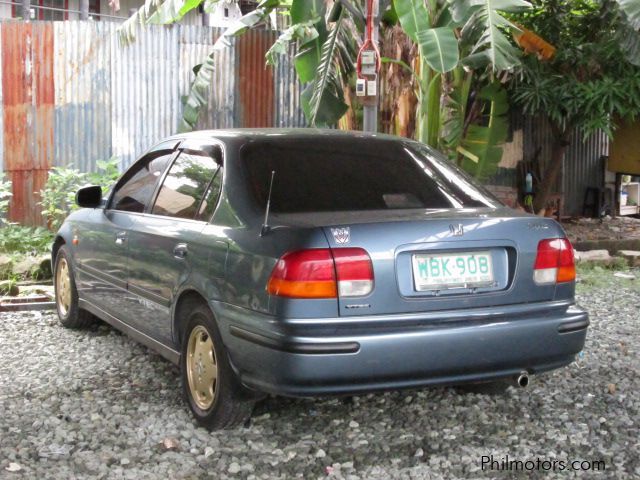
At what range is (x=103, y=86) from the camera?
34.7ft

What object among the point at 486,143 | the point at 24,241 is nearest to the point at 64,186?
the point at 24,241

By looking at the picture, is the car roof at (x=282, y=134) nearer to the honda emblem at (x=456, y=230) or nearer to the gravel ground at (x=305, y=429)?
the honda emblem at (x=456, y=230)

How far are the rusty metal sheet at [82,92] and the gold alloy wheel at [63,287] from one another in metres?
3.91

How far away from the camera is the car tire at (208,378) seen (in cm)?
412

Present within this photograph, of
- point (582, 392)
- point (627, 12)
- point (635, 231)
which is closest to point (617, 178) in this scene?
point (635, 231)

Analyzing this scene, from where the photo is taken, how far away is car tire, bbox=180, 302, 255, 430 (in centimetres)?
412

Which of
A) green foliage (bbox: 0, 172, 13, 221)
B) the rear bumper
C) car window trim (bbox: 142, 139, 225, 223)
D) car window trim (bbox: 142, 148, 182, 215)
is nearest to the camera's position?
the rear bumper

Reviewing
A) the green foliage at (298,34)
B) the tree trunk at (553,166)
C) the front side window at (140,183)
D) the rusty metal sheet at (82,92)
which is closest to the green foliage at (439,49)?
the green foliage at (298,34)

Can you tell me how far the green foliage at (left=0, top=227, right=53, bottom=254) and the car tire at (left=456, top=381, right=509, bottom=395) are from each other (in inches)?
227

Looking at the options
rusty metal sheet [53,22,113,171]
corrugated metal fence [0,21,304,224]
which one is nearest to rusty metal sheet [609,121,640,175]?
corrugated metal fence [0,21,304,224]

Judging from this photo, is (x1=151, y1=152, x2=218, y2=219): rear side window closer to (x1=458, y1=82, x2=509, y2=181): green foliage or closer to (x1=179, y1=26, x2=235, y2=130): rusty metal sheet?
(x1=179, y1=26, x2=235, y2=130): rusty metal sheet

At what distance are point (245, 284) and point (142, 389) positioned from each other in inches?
58.6

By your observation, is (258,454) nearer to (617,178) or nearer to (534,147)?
(534,147)

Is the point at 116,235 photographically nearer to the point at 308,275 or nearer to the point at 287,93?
the point at 308,275
